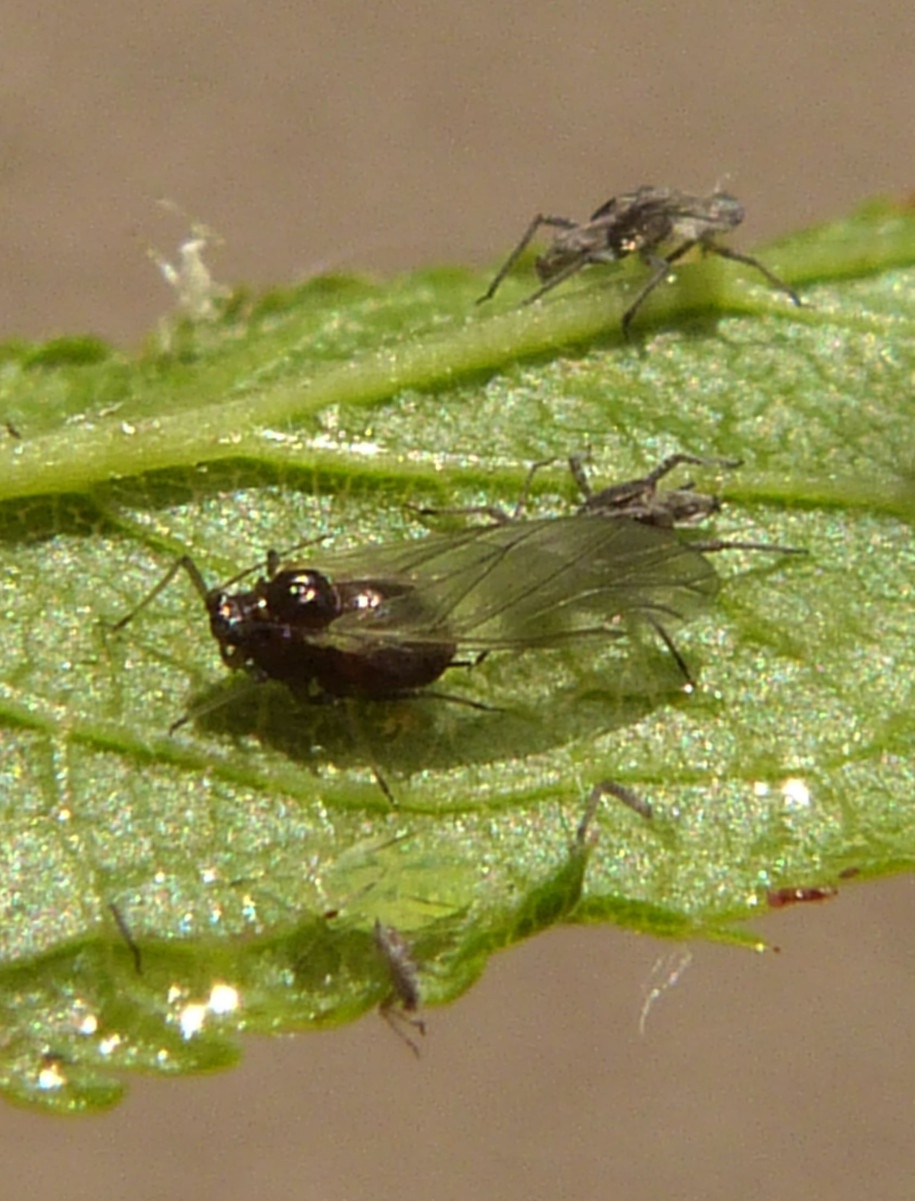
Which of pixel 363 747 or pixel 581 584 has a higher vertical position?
pixel 581 584

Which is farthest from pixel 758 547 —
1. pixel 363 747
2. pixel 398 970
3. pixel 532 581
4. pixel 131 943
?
pixel 131 943

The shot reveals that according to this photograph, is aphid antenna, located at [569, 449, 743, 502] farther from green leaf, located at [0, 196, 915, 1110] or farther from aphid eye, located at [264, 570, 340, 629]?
aphid eye, located at [264, 570, 340, 629]

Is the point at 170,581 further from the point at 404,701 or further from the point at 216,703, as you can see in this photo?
the point at 404,701

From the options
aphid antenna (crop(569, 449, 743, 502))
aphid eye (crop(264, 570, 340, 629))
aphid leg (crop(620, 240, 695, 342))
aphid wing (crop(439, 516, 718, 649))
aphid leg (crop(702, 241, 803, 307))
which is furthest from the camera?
aphid leg (crop(702, 241, 803, 307))

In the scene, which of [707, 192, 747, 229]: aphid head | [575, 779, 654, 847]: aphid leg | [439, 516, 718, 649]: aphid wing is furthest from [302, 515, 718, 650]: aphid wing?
[707, 192, 747, 229]: aphid head

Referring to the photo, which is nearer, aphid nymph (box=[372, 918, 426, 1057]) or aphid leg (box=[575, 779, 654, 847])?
aphid nymph (box=[372, 918, 426, 1057])

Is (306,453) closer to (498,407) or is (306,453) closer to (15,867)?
(498,407)
